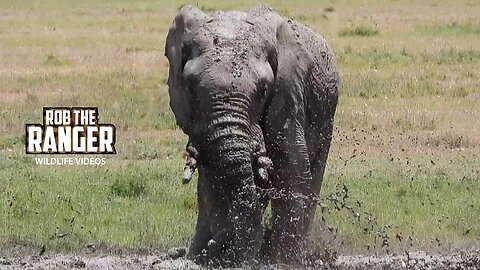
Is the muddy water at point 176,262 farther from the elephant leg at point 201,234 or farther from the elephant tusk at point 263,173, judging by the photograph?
the elephant tusk at point 263,173

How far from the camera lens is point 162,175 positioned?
11820mm

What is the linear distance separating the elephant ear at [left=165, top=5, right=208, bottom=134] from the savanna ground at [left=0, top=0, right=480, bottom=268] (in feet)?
5.19

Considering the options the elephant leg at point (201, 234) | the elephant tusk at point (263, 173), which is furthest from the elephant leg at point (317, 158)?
the elephant tusk at point (263, 173)

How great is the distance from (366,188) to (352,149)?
2.85 metres

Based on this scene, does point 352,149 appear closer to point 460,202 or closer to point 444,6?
point 460,202

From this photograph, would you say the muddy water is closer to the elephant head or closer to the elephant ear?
the elephant head

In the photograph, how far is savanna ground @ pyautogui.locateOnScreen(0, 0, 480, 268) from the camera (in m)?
9.72

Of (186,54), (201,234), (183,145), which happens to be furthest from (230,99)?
(183,145)

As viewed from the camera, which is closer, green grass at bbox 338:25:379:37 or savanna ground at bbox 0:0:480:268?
savanna ground at bbox 0:0:480:268

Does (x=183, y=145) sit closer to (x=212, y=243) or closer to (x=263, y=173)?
(x=212, y=243)

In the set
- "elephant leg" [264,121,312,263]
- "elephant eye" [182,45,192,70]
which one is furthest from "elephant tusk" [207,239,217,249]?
"elephant eye" [182,45,192,70]

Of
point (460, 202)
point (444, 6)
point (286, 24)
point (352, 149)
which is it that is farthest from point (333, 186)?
point (444, 6)

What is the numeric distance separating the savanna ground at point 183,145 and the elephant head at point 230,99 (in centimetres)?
139

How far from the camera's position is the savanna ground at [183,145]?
972 cm
